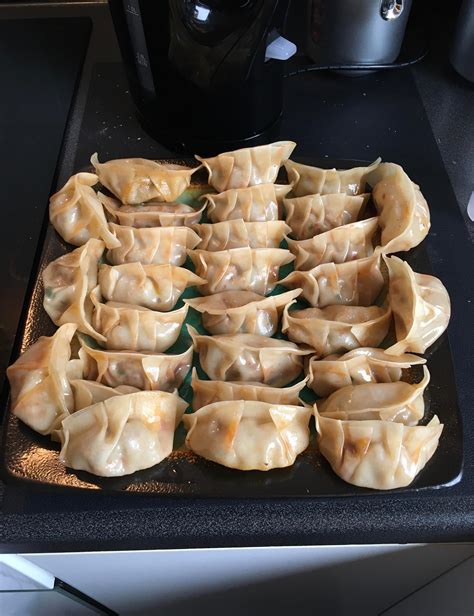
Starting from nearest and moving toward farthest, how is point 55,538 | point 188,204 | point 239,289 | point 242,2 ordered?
point 55,538 < point 242,2 < point 239,289 < point 188,204

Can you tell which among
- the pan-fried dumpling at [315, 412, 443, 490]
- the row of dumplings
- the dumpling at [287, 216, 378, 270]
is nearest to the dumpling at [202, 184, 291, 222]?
the row of dumplings

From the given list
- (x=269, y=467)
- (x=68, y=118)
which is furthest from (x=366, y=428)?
(x=68, y=118)

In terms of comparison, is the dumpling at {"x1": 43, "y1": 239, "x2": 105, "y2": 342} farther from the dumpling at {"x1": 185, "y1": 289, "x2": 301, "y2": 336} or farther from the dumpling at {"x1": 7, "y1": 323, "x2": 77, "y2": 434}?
the dumpling at {"x1": 185, "y1": 289, "x2": 301, "y2": 336}

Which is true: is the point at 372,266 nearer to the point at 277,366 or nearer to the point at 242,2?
the point at 277,366

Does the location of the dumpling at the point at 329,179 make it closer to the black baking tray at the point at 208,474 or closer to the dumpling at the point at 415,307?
the dumpling at the point at 415,307

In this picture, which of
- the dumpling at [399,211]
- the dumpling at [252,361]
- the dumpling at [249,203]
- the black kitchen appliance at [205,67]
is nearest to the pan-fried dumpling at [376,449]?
the dumpling at [252,361]

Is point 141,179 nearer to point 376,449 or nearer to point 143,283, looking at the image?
point 143,283

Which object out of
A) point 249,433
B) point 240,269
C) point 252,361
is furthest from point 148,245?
point 249,433
